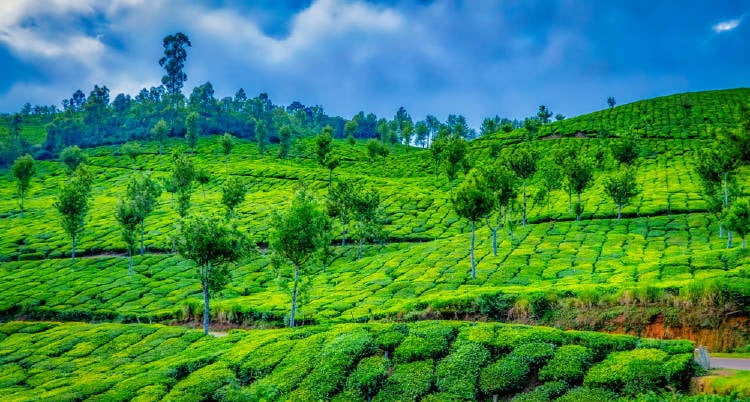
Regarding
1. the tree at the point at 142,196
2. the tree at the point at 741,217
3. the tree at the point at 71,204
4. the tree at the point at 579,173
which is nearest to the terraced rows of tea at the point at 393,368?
the tree at the point at 741,217

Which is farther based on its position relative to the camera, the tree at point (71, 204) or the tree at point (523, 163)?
the tree at point (71, 204)

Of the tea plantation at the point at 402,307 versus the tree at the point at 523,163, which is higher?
the tree at the point at 523,163

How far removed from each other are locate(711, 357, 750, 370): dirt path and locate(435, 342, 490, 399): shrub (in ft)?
30.1

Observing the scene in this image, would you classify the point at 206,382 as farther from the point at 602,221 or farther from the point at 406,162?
the point at 406,162

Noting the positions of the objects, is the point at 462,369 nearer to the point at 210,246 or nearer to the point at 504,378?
the point at 504,378

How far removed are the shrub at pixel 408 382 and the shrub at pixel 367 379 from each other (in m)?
0.39

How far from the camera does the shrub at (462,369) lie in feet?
62.6

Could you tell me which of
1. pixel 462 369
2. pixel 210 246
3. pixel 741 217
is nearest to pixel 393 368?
pixel 462 369

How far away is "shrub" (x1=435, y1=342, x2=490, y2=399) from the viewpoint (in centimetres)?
1908

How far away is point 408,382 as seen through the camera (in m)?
20.2

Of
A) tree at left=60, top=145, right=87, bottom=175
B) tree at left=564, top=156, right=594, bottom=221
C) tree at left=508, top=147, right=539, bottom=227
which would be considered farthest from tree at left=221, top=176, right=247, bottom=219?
tree at left=60, top=145, right=87, bottom=175

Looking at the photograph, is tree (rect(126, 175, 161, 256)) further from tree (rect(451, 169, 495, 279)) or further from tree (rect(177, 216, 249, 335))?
tree (rect(451, 169, 495, 279))

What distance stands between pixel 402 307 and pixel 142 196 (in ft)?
145

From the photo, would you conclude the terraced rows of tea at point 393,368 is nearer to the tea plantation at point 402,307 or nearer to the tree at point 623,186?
the tea plantation at point 402,307
